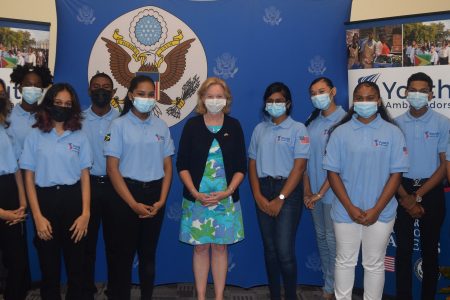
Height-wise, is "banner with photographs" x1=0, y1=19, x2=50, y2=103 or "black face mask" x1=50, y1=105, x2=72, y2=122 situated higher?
"banner with photographs" x1=0, y1=19, x2=50, y2=103

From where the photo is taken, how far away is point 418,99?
298 cm

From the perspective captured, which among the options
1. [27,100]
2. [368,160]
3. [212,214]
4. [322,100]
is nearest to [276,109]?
[322,100]

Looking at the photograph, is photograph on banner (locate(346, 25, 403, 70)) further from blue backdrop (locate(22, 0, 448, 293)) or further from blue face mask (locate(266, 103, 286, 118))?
blue face mask (locate(266, 103, 286, 118))

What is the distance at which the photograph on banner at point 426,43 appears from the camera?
3248mm

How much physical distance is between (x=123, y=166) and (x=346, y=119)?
145cm

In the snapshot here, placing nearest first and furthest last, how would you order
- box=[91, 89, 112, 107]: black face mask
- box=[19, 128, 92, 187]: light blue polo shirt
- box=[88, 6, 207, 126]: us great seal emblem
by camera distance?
1. box=[19, 128, 92, 187]: light blue polo shirt
2. box=[91, 89, 112, 107]: black face mask
3. box=[88, 6, 207, 126]: us great seal emblem

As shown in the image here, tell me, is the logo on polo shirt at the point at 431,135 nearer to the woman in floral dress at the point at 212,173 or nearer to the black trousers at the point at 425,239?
the black trousers at the point at 425,239

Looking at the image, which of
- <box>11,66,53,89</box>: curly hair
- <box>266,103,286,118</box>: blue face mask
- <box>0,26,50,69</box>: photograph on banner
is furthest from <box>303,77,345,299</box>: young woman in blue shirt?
<box>0,26,50,69</box>: photograph on banner

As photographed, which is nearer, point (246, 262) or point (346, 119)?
point (346, 119)

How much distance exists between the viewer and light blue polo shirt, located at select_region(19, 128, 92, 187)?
8.35 ft

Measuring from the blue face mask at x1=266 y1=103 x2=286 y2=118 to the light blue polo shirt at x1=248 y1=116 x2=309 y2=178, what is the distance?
0.22ft

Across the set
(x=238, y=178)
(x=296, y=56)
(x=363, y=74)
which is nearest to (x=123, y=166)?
(x=238, y=178)

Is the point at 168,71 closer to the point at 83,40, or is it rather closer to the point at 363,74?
the point at 83,40

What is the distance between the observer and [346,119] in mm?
2830
